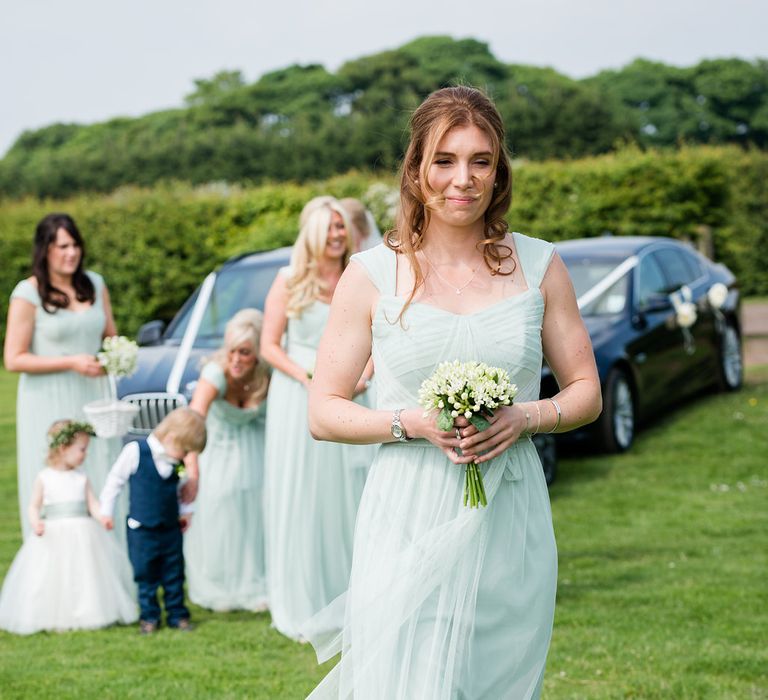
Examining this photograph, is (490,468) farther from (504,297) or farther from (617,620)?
(617,620)

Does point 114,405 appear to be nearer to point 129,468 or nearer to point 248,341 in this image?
point 129,468

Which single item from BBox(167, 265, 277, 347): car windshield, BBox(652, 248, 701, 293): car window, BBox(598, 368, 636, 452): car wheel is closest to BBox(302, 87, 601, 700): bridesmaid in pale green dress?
BBox(167, 265, 277, 347): car windshield

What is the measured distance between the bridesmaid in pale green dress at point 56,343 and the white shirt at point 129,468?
39.6 inches

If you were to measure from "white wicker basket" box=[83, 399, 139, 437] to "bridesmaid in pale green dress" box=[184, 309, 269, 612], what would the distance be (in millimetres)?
502

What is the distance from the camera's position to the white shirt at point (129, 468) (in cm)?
683

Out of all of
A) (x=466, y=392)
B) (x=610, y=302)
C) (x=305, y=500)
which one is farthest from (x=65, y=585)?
(x=610, y=302)

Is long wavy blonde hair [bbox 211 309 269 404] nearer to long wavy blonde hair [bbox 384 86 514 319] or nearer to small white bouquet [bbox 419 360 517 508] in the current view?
long wavy blonde hair [bbox 384 86 514 319]

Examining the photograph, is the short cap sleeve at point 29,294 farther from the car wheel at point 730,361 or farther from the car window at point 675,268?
the car wheel at point 730,361

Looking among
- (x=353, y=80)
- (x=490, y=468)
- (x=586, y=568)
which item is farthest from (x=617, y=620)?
(x=353, y=80)

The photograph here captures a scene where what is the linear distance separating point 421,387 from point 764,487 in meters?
7.77

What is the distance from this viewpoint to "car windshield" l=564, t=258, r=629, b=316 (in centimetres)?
1210

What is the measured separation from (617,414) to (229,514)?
16.6 ft

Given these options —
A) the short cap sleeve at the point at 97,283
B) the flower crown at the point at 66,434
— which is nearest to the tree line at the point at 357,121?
the short cap sleeve at the point at 97,283

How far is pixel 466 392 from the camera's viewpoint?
298 cm
